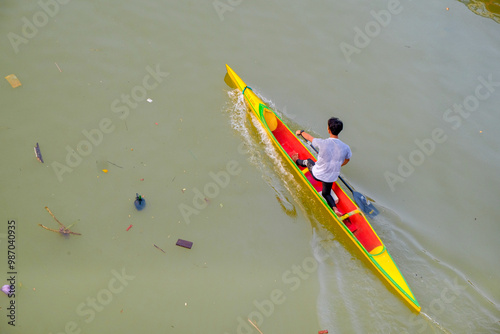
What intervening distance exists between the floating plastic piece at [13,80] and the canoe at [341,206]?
12.8 ft

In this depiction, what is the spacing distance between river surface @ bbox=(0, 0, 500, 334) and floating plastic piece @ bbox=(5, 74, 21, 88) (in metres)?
0.14

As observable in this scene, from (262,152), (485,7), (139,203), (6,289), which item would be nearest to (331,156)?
(262,152)

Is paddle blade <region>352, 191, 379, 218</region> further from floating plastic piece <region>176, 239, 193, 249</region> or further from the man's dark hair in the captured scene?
floating plastic piece <region>176, 239, 193, 249</region>

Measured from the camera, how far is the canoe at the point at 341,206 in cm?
549

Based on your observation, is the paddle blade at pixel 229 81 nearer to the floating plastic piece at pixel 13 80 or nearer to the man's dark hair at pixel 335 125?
the man's dark hair at pixel 335 125

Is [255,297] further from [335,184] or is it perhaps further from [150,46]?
[150,46]

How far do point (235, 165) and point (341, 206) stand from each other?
Answer: 6.52 feet

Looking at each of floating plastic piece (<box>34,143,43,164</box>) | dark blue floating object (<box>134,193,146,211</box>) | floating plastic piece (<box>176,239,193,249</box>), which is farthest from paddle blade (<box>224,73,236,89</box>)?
floating plastic piece (<box>34,143,43,164</box>)

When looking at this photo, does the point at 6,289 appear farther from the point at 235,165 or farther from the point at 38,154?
the point at 235,165

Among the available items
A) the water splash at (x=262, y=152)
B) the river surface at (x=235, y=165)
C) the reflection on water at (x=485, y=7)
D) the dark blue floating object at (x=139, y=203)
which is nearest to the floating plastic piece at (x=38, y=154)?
the river surface at (x=235, y=165)

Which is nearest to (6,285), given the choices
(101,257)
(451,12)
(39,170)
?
(101,257)

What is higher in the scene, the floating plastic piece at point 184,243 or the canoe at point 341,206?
the canoe at point 341,206

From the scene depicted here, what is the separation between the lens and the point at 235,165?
6.54 metres

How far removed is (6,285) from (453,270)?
21.7 ft
